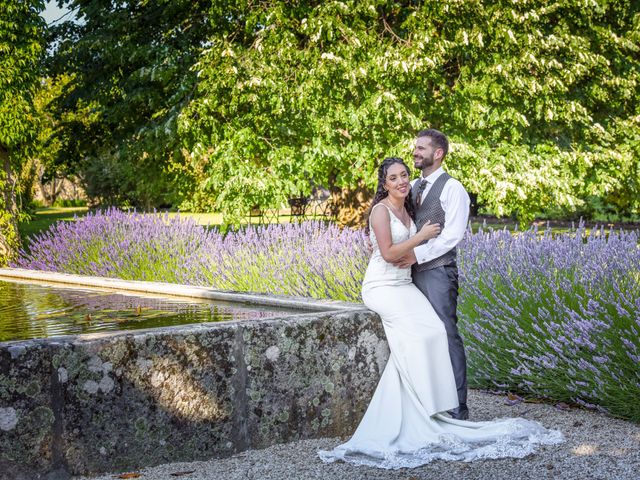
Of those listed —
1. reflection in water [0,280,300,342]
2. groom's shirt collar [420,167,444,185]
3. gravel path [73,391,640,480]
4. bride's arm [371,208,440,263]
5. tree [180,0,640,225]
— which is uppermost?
tree [180,0,640,225]

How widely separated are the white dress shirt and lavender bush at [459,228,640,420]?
985 millimetres

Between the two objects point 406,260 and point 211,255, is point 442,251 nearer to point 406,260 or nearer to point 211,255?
point 406,260

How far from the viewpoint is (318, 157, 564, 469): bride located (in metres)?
4.76

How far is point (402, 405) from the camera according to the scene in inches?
196

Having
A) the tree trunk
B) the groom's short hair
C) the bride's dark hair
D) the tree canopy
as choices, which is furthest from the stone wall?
the tree trunk

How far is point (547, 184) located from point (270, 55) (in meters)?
4.66

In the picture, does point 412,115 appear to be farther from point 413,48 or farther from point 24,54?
point 24,54

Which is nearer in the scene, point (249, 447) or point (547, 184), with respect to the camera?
point (249, 447)

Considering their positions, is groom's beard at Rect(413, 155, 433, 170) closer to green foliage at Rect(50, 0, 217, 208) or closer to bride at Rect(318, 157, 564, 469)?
bride at Rect(318, 157, 564, 469)

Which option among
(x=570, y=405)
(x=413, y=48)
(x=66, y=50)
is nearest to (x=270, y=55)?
(x=413, y=48)

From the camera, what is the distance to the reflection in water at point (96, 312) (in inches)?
196

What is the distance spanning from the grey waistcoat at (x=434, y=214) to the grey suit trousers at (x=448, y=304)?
0.03m

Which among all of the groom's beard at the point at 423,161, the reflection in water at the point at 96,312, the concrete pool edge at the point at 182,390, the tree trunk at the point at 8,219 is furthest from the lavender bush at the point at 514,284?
the tree trunk at the point at 8,219

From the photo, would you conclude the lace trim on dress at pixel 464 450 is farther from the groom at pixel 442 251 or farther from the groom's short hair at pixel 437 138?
the groom's short hair at pixel 437 138
